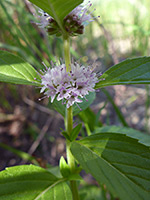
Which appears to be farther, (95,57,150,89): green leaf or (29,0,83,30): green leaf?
(95,57,150,89): green leaf

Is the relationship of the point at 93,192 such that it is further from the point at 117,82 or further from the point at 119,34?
the point at 119,34

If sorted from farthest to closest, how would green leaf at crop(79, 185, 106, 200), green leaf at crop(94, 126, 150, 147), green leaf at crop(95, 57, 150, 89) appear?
green leaf at crop(79, 185, 106, 200) < green leaf at crop(94, 126, 150, 147) < green leaf at crop(95, 57, 150, 89)

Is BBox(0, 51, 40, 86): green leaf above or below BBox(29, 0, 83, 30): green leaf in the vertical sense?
below

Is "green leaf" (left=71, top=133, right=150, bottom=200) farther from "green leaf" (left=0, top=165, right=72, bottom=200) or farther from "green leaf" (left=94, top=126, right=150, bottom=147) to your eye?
"green leaf" (left=94, top=126, right=150, bottom=147)

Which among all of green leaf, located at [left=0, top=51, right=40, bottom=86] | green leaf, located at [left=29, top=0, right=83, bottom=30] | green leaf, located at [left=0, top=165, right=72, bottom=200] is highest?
green leaf, located at [left=29, top=0, right=83, bottom=30]

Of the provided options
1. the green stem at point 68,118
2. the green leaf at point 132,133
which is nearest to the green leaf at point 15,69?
the green stem at point 68,118

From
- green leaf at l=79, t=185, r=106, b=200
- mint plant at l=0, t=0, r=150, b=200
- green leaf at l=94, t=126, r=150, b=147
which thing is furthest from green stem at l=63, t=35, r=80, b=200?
green leaf at l=79, t=185, r=106, b=200

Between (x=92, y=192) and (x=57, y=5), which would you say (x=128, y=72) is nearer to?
(x=57, y=5)

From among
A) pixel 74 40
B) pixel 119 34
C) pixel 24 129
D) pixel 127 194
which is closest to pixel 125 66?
pixel 127 194
